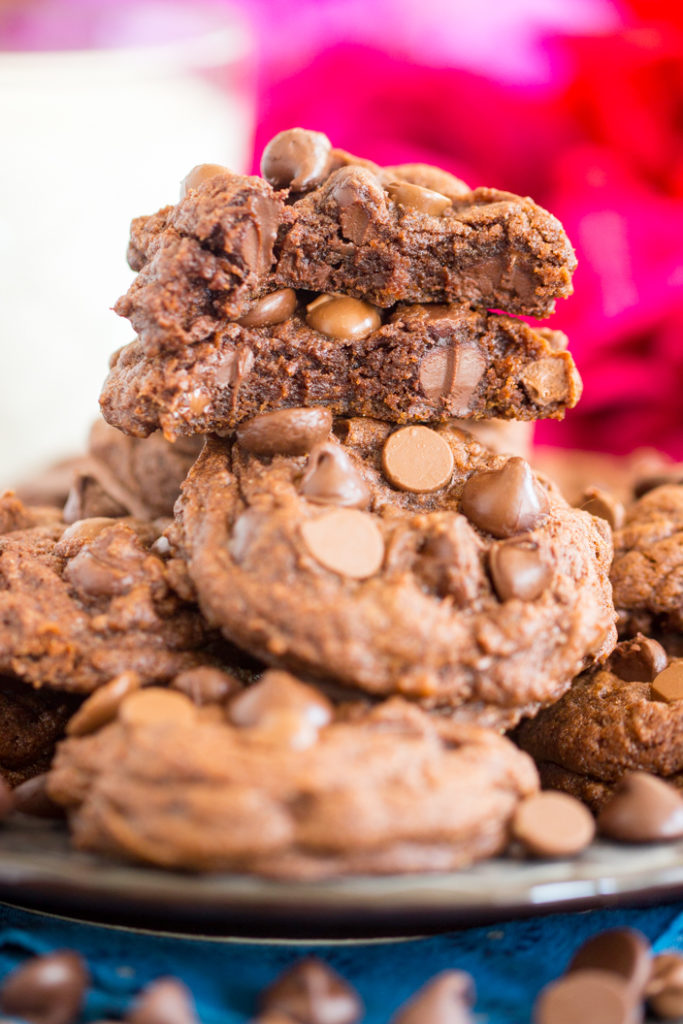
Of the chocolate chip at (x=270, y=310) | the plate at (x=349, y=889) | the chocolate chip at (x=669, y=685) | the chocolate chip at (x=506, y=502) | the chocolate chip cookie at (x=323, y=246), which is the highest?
the chocolate chip cookie at (x=323, y=246)

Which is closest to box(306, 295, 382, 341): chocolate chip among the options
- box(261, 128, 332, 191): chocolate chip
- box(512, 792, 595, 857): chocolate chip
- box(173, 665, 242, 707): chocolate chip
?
box(261, 128, 332, 191): chocolate chip

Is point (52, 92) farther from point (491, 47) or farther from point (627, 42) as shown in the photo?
point (627, 42)

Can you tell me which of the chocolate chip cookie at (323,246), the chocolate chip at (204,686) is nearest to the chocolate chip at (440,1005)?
the chocolate chip at (204,686)

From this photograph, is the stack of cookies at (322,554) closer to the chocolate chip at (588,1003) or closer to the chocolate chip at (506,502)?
the chocolate chip at (506,502)

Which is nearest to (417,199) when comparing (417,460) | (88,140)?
(417,460)

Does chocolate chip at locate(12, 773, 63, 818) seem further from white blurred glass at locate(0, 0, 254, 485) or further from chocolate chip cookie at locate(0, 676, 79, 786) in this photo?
white blurred glass at locate(0, 0, 254, 485)

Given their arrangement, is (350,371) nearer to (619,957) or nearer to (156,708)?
(156,708)
